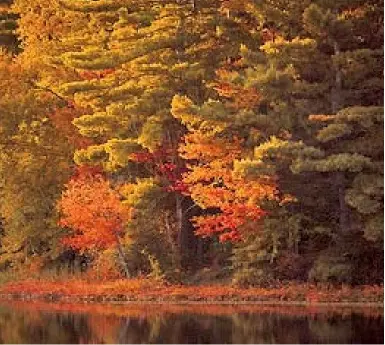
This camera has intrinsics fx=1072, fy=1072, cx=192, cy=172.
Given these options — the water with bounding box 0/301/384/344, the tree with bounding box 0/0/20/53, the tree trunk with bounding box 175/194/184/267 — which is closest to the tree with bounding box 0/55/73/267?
the tree trunk with bounding box 175/194/184/267

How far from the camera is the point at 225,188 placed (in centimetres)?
3203

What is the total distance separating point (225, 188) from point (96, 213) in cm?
519

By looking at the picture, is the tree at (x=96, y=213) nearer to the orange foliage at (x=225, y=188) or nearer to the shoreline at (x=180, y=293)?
the shoreline at (x=180, y=293)

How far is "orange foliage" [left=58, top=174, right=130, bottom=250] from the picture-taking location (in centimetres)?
3484

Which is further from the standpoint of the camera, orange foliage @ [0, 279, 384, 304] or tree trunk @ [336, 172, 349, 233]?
tree trunk @ [336, 172, 349, 233]

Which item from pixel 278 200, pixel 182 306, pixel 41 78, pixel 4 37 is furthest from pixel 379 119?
pixel 4 37

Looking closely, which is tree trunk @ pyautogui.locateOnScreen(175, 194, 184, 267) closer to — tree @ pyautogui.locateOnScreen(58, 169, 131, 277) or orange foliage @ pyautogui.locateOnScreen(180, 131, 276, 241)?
tree @ pyautogui.locateOnScreen(58, 169, 131, 277)

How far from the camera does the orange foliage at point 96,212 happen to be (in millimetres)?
34844

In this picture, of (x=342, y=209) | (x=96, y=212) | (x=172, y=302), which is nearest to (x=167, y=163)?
(x=96, y=212)

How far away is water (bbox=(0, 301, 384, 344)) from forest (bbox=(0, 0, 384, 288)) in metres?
3.03

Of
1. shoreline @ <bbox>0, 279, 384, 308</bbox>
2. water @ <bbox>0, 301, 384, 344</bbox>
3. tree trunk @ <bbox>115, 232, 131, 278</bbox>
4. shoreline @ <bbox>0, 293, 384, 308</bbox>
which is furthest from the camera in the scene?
tree trunk @ <bbox>115, 232, 131, 278</bbox>

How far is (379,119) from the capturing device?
91.7 ft

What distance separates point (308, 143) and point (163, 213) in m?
8.35

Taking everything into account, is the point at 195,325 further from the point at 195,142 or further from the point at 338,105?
the point at 195,142
